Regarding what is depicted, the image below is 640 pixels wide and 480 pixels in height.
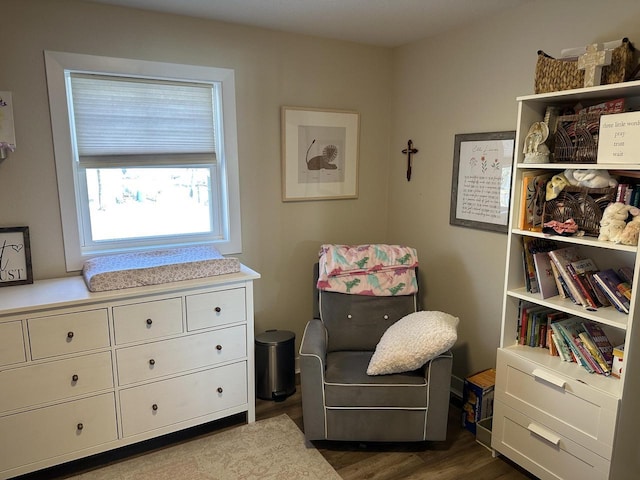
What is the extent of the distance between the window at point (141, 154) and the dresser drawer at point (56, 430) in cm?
78

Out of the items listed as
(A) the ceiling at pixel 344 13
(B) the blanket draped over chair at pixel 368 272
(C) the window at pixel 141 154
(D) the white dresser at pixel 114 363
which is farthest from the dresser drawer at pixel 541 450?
(A) the ceiling at pixel 344 13

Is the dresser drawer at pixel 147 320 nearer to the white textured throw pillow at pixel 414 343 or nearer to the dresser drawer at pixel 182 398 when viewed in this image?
the dresser drawer at pixel 182 398

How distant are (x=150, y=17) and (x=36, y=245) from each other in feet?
4.59

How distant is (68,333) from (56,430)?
0.48 m

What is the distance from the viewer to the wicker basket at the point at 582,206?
1.99m

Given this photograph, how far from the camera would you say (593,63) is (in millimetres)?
1874

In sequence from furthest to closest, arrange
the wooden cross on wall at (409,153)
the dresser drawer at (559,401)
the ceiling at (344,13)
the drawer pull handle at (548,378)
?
the wooden cross on wall at (409,153) → the ceiling at (344,13) → the drawer pull handle at (548,378) → the dresser drawer at (559,401)

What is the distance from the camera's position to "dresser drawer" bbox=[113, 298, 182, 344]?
2256mm

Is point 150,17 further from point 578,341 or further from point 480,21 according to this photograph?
point 578,341

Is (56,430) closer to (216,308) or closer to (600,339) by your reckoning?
(216,308)

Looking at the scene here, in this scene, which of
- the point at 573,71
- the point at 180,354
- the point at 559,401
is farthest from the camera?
the point at 180,354

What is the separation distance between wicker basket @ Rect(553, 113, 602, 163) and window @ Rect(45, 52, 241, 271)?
183 cm

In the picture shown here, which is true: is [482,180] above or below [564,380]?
above

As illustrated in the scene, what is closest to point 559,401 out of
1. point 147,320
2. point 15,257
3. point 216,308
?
point 216,308
